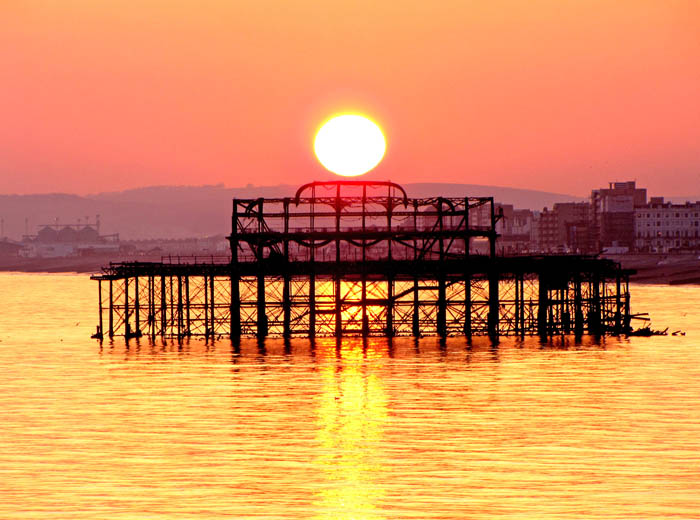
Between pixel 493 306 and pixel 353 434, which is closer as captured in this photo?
pixel 353 434

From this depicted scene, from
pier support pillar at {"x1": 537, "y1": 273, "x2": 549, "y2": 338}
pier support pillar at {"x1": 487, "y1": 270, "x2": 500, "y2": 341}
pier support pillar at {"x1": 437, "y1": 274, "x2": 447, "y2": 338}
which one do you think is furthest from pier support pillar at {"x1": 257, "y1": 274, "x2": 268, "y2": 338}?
pier support pillar at {"x1": 537, "y1": 273, "x2": 549, "y2": 338}

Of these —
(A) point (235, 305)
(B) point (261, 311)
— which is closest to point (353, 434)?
(A) point (235, 305)

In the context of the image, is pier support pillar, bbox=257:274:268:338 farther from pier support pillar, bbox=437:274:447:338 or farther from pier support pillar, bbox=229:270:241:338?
pier support pillar, bbox=437:274:447:338

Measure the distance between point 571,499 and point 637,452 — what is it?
9274mm

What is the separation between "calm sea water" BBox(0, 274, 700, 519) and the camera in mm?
42594

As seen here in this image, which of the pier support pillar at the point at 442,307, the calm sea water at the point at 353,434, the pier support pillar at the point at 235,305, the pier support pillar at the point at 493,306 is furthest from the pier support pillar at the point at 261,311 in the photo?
the pier support pillar at the point at 493,306

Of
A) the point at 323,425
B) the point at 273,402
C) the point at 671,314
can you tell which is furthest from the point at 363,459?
the point at 671,314

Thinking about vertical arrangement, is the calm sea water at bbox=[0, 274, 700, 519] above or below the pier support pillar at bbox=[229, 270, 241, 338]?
below

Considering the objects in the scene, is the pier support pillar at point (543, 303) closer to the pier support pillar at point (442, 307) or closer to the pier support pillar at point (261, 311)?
the pier support pillar at point (442, 307)

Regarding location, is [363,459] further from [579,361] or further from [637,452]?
[579,361]

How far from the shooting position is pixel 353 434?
5625 centimetres

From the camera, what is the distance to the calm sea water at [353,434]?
140ft

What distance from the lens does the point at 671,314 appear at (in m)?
159

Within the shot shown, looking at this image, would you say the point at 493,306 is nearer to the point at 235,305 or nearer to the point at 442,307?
the point at 442,307
